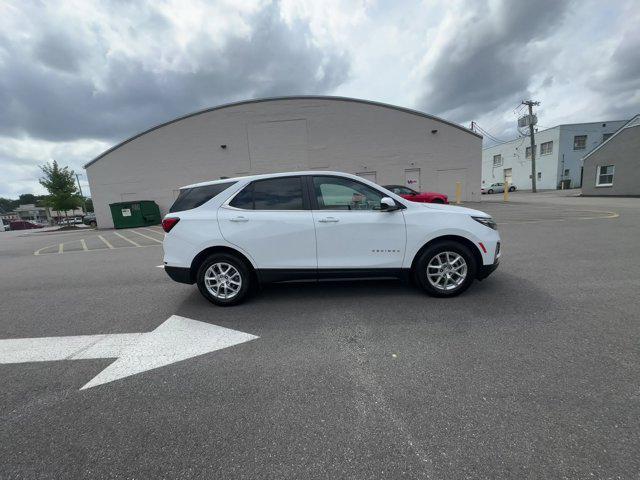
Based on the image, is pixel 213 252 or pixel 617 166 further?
pixel 617 166

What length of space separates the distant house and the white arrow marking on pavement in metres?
30.1

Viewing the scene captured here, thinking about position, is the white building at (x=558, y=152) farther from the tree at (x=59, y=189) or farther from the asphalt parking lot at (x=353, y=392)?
the tree at (x=59, y=189)

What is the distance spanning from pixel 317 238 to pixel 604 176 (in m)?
30.4

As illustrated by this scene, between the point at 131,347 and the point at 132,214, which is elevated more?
the point at 132,214

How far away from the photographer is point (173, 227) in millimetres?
3912

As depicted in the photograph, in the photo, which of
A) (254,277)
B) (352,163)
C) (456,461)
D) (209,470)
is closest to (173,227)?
(254,277)

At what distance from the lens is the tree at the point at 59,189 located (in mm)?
26922

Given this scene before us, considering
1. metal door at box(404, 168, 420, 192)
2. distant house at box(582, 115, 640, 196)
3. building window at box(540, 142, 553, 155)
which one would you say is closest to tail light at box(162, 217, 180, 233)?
metal door at box(404, 168, 420, 192)

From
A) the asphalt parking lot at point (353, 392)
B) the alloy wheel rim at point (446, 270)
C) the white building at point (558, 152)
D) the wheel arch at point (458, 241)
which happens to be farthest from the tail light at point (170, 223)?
the white building at point (558, 152)

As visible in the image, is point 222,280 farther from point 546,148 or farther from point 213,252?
point 546,148

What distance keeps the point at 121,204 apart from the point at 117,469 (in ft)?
68.4

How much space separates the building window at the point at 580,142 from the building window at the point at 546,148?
7.68ft

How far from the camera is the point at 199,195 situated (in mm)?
4016

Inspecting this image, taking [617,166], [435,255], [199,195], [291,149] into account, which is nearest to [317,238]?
[435,255]
